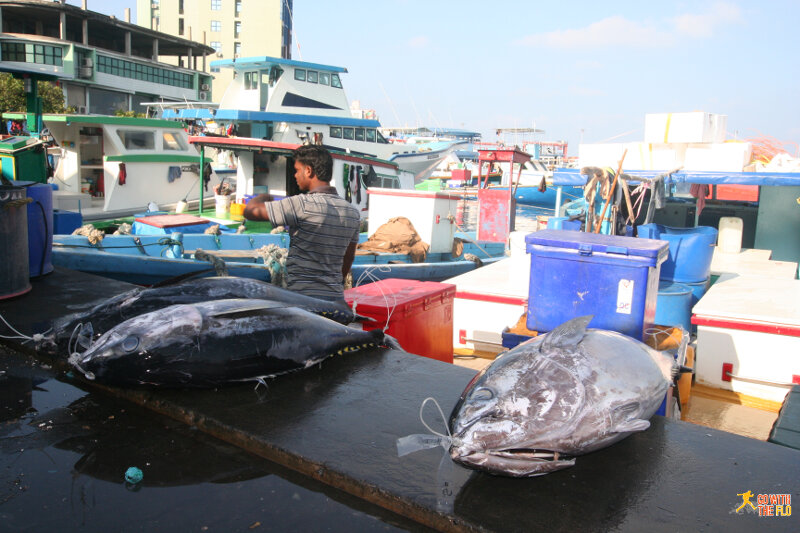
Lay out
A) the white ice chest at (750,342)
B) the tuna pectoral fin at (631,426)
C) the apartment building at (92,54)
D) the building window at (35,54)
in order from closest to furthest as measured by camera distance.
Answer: the tuna pectoral fin at (631,426) < the white ice chest at (750,342) < the building window at (35,54) < the apartment building at (92,54)

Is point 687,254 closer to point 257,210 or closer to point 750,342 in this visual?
point 750,342

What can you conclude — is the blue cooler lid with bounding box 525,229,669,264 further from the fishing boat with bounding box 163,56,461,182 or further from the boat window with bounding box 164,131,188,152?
the boat window with bounding box 164,131,188,152

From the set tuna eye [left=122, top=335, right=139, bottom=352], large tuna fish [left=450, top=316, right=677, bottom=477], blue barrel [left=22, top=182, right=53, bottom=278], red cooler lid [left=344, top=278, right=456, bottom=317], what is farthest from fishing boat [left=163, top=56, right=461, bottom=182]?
large tuna fish [left=450, top=316, right=677, bottom=477]

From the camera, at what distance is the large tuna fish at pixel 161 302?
305 cm

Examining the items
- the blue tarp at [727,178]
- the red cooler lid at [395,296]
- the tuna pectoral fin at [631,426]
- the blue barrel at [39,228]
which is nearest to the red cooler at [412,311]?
the red cooler lid at [395,296]

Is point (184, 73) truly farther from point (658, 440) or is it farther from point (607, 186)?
point (658, 440)

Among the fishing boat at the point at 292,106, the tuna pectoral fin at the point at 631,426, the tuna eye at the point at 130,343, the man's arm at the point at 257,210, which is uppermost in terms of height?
the fishing boat at the point at 292,106

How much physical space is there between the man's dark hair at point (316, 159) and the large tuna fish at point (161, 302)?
91cm

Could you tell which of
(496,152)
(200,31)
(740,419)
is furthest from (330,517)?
(200,31)

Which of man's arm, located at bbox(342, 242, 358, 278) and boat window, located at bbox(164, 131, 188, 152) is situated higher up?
boat window, located at bbox(164, 131, 188, 152)

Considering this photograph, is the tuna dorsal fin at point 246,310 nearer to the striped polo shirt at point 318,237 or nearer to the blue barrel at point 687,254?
the striped polo shirt at point 318,237

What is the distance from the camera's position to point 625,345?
2512 millimetres

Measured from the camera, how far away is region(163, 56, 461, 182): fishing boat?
710 inches

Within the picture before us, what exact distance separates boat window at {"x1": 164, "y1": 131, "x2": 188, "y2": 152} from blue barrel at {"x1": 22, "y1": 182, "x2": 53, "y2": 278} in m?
11.4
